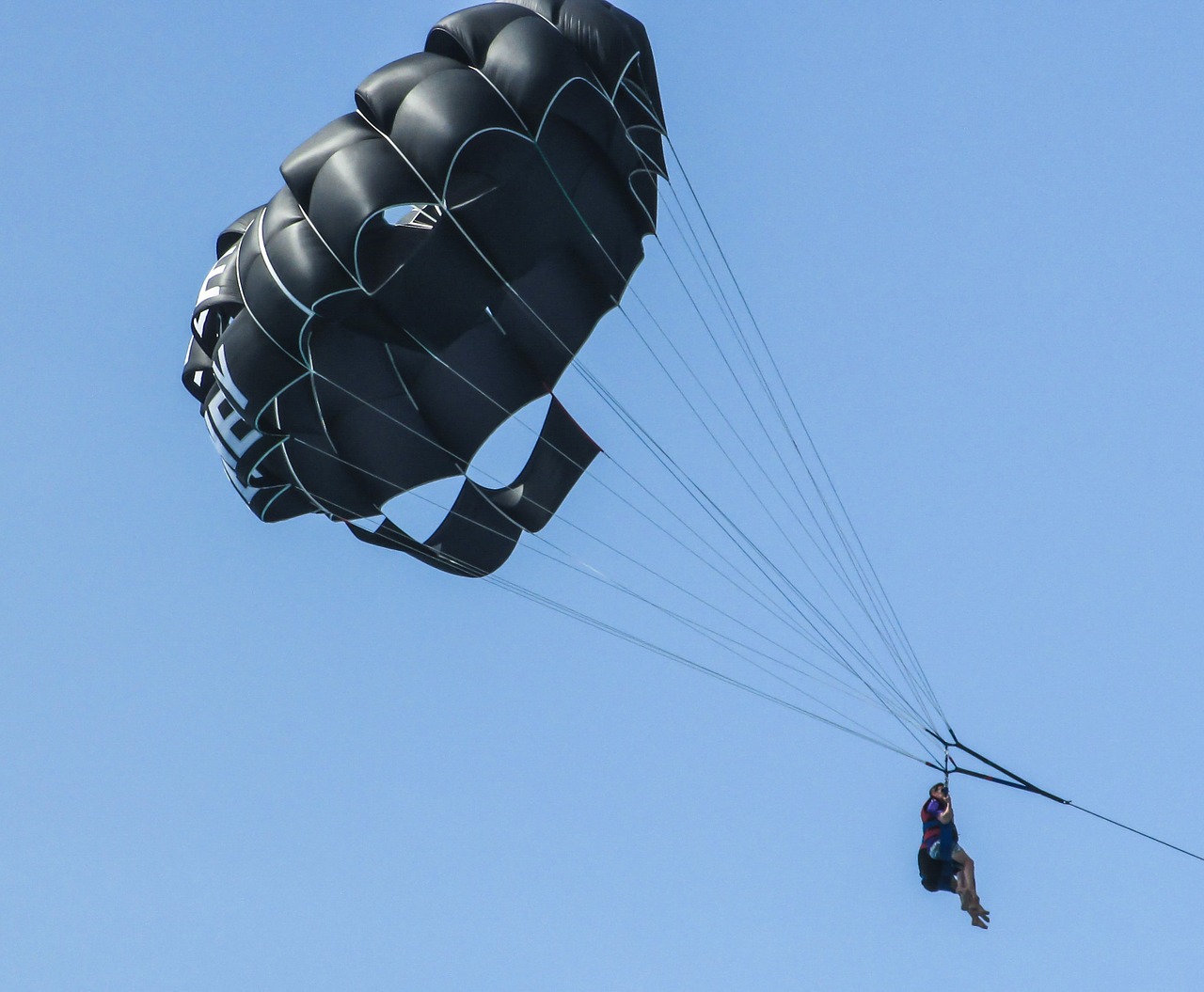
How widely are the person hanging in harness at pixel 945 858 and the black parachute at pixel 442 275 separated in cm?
516

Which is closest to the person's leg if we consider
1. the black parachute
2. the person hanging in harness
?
the person hanging in harness

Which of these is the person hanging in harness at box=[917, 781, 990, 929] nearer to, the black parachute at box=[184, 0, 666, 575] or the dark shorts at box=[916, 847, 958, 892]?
the dark shorts at box=[916, 847, 958, 892]

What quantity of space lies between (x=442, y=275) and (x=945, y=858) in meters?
7.39

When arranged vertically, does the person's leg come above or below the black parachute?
below

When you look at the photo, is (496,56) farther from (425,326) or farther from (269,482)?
(269,482)

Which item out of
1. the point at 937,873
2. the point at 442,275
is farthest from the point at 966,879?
the point at 442,275

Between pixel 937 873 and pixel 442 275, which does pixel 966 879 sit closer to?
pixel 937 873

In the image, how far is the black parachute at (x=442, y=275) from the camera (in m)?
19.1

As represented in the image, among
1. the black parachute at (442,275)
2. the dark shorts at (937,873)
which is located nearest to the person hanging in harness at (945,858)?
the dark shorts at (937,873)

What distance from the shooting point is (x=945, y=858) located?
20328 millimetres

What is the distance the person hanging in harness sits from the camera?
20312mm

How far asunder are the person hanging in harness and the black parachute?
516 centimetres

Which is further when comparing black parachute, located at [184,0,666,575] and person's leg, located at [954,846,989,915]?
person's leg, located at [954,846,989,915]

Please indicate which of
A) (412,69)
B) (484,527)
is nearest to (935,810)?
(484,527)
